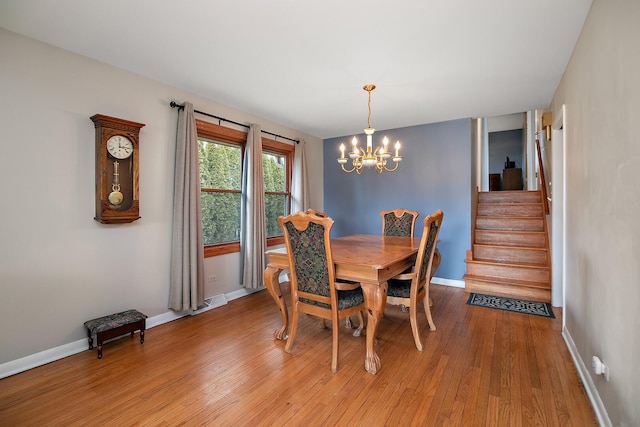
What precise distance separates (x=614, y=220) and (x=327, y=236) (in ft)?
5.11

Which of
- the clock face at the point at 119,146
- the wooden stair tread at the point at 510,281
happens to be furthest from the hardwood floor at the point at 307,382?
the clock face at the point at 119,146

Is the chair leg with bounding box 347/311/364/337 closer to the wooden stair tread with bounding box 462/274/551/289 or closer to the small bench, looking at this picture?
the small bench

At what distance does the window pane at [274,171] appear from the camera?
452 centimetres

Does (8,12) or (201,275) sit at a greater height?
(8,12)

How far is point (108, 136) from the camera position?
2533 mm

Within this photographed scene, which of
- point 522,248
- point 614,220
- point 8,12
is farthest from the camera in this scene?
point 522,248

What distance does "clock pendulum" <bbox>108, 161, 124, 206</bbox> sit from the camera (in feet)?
8.45

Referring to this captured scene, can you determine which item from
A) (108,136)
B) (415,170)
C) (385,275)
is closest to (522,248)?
(415,170)

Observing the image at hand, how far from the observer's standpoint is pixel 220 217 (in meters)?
3.82

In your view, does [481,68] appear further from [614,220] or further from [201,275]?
[201,275]

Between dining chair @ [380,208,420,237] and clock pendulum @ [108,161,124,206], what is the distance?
121 inches

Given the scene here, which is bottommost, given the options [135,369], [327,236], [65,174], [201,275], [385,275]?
[135,369]

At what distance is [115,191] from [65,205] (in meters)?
0.36

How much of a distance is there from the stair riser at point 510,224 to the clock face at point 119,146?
4.96 m
